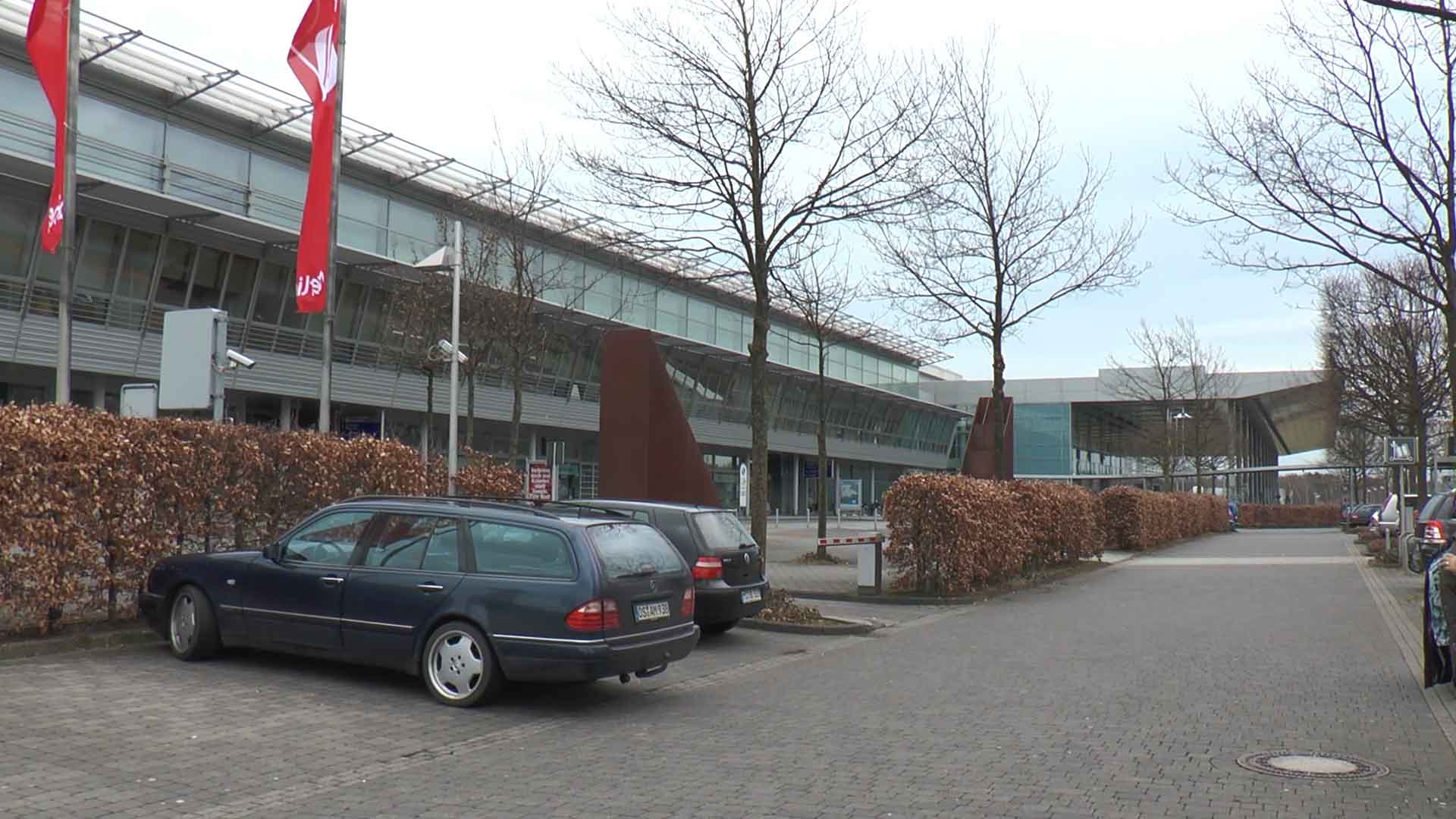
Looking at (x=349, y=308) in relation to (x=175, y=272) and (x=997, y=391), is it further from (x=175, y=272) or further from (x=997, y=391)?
(x=997, y=391)

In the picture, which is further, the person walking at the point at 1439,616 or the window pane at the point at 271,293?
the window pane at the point at 271,293

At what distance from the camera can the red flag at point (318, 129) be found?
15969mm

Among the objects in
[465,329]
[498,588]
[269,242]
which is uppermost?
[269,242]

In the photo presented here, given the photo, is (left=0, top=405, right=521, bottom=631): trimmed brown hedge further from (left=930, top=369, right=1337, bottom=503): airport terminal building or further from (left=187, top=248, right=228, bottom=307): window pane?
(left=930, top=369, right=1337, bottom=503): airport terminal building

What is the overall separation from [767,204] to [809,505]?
147ft

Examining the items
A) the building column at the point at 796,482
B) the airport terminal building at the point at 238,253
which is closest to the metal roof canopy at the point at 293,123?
the airport terminal building at the point at 238,253

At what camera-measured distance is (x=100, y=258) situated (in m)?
27.3

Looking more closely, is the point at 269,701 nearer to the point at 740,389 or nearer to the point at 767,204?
the point at 767,204

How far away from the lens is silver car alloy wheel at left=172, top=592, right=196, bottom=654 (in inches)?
378

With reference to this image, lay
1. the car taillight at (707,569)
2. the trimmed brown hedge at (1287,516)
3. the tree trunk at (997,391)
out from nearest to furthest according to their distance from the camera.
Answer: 1. the car taillight at (707,569)
2. the tree trunk at (997,391)
3. the trimmed brown hedge at (1287,516)

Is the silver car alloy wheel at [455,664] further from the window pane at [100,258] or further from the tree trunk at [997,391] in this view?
the window pane at [100,258]

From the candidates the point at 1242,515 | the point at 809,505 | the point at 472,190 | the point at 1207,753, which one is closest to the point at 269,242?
the point at 472,190

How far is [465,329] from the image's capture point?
2438 cm

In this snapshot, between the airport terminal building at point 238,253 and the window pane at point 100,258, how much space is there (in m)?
0.04
